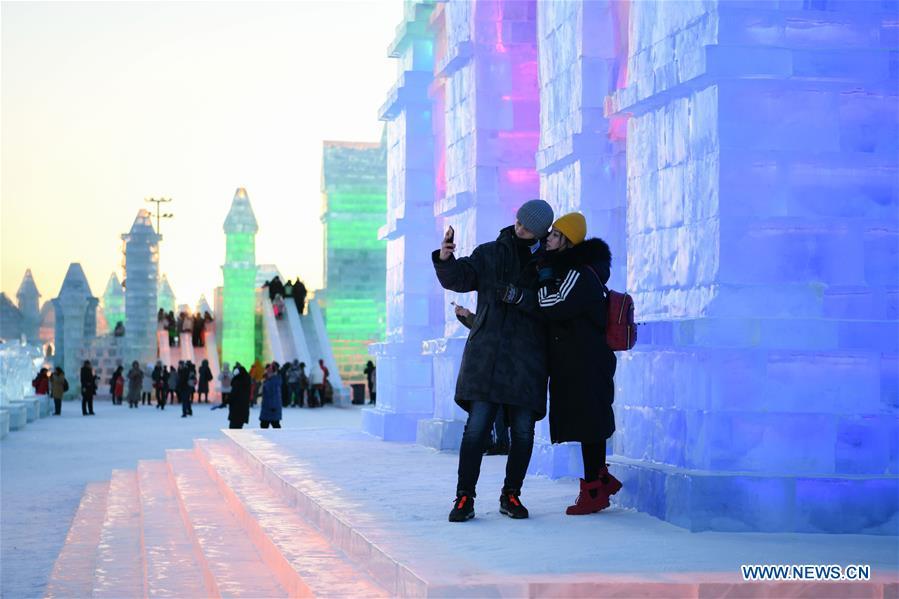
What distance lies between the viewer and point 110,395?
4109 centimetres

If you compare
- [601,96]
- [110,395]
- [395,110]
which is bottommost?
[110,395]

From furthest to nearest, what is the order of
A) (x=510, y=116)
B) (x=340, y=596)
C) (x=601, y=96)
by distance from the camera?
(x=510, y=116) < (x=601, y=96) < (x=340, y=596)

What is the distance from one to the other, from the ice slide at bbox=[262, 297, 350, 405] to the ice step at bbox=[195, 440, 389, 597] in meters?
28.7

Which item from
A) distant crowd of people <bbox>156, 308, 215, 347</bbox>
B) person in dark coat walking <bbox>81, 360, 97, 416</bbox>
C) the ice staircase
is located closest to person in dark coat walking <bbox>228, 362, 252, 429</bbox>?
the ice staircase

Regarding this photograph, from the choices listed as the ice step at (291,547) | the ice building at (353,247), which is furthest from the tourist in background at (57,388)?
the ice step at (291,547)

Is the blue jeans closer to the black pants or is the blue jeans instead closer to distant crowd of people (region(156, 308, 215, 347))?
the black pants

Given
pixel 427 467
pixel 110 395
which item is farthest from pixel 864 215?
pixel 110 395

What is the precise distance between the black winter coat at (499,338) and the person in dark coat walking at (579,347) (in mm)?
89

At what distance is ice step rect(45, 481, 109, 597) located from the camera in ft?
25.6

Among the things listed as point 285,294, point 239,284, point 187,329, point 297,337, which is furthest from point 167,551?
point 187,329

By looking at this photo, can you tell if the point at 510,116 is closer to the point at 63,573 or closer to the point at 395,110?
→ the point at 395,110

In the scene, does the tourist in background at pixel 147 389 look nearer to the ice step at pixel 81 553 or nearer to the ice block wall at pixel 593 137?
the ice step at pixel 81 553

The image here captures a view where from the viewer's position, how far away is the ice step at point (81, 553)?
25.6 ft

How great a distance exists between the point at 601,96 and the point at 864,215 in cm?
298
